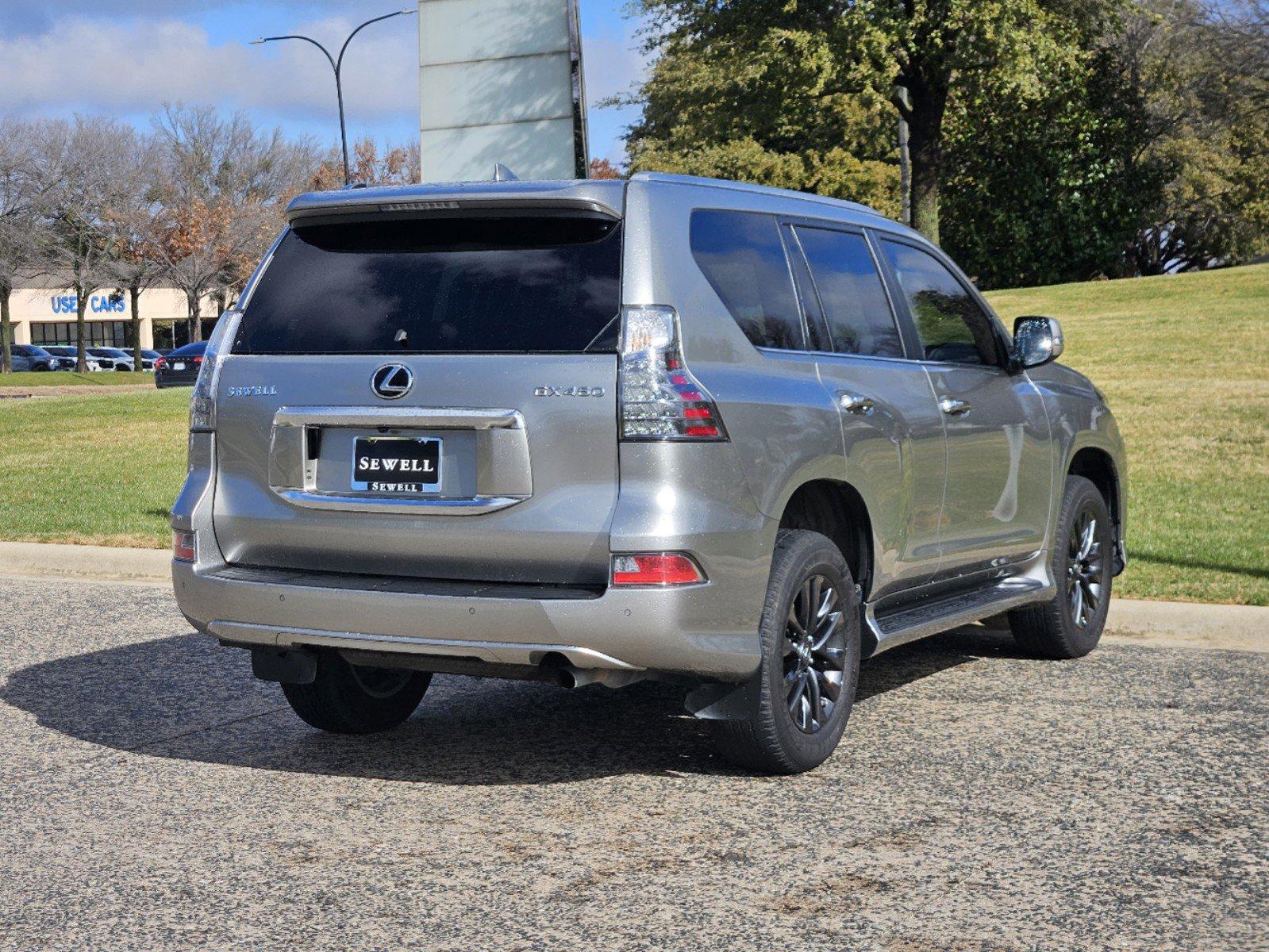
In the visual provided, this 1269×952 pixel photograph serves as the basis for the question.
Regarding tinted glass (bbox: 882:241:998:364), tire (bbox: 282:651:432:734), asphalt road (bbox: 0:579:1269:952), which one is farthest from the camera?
tinted glass (bbox: 882:241:998:364)

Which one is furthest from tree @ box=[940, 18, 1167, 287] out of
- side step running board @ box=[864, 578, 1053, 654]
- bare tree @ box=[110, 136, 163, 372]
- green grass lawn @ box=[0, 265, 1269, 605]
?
side step running board @ box=[864, 578, 1053, 654]

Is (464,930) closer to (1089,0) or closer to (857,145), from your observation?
(1089,0)

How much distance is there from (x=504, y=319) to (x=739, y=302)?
809mm

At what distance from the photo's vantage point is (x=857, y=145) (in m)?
50.4

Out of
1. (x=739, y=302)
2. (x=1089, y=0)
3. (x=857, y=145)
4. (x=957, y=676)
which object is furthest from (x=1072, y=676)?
(x=857, y=145)

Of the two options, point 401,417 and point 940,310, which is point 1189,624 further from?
point 401,417

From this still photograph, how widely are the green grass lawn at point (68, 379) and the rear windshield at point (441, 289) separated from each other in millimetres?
41331

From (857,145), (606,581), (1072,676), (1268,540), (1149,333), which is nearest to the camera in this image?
(606,581)

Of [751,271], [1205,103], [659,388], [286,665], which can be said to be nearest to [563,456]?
[659,388]

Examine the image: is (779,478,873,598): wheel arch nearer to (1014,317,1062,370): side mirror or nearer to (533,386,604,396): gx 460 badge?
(533,386,604,396): gx 460 badge

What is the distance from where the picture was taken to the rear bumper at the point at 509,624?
4691 mm

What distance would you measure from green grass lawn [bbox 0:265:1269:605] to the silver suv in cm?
377

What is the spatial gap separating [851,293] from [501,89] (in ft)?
25.7

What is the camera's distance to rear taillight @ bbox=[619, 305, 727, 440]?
15.6 feet
